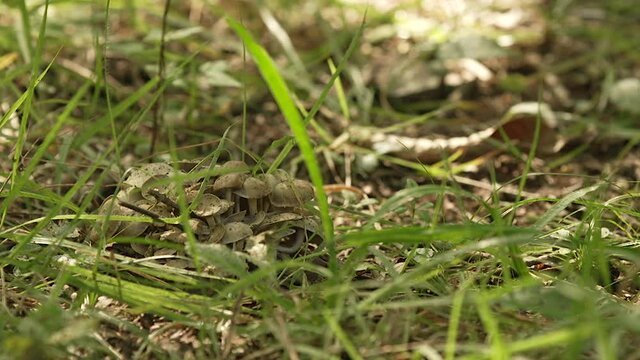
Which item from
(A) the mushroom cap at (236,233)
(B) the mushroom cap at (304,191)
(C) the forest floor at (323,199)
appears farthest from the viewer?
(B) the mushroom cap at (304,191)

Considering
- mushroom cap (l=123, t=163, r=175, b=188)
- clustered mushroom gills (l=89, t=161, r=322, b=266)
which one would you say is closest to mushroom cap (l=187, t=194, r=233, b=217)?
clustered mushroom gills (l=89, t=161, r=322, b=266)

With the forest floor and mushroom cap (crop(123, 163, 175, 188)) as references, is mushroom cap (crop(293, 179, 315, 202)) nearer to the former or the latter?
the forest floor

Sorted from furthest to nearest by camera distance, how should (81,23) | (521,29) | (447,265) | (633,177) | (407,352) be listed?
(521,29), (81,23), (633,177), (447,265), (407,352)

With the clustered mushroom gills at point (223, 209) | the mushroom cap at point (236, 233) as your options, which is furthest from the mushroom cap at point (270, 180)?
the mushroom cap at point (236, 233)

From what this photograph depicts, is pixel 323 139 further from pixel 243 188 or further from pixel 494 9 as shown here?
pixel 494 9

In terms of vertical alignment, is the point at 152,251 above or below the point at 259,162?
below

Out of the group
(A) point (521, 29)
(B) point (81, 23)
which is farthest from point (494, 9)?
(B) point (81, 23)

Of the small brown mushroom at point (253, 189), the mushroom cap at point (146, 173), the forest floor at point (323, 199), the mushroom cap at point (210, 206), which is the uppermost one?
the mushroom cap at point (146, 173)

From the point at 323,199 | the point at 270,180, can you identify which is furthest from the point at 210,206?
the point at 323,199

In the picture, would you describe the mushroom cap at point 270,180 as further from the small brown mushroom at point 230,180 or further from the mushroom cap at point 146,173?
the mushroom cap at point 146,173
